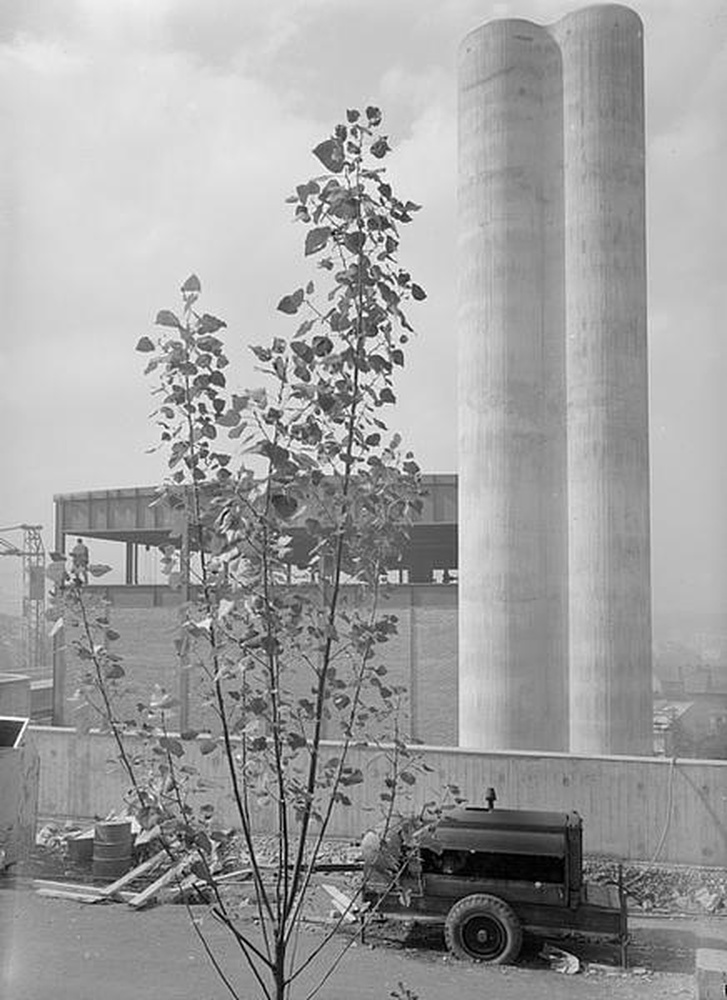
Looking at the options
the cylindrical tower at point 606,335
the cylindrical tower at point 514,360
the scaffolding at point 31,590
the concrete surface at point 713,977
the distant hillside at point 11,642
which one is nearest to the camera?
the scaffolding at point 31,590

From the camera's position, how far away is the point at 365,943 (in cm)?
395

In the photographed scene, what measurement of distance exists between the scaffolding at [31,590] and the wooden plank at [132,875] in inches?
75.0

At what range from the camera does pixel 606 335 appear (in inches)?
204

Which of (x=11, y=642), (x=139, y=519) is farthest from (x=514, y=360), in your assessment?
(x=11, y=642)

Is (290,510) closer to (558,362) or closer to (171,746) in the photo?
(171,746)

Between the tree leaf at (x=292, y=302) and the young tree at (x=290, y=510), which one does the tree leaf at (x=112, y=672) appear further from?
the tree leaf at (x=292, y=302)

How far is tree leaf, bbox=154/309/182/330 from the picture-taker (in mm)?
1278

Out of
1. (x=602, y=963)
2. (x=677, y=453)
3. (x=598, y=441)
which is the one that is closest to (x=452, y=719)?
(x=598, y=441)

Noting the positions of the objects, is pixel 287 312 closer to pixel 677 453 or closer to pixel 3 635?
pixel 3 635

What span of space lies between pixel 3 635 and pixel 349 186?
183 centimetres

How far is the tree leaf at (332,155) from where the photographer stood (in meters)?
1.30

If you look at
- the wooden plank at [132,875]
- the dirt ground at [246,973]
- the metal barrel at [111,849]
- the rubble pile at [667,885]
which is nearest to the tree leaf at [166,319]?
the dirt ground at [246,973]

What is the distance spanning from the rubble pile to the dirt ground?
139mm

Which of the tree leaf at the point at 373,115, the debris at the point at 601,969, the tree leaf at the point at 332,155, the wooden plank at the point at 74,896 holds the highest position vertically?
the tree leaf at the point at 373,115
